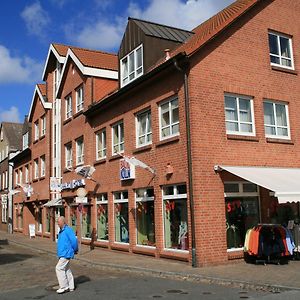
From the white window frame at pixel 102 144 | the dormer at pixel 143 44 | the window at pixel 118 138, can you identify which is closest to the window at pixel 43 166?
the white window frame at pixel 102 144

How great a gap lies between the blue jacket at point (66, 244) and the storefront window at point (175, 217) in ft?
16.5

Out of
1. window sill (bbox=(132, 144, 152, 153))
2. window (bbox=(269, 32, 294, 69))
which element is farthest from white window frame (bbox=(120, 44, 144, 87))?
window (bbox=(269, 32, 294, 69))

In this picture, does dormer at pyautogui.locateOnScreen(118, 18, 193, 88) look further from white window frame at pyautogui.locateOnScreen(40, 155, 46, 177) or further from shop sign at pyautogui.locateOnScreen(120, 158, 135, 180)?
white window frame at pyautogui.locateOnScreen(40, 155, 46, 177)

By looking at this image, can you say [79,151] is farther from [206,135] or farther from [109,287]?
[109,287]

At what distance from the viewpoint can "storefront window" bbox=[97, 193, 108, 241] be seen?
20659 millimetres

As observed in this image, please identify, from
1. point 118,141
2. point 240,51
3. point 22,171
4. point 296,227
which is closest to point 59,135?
point 118,141

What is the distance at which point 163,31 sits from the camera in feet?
62.5

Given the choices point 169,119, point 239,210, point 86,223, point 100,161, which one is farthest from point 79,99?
point 239,210

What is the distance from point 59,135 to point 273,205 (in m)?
→ 15.6

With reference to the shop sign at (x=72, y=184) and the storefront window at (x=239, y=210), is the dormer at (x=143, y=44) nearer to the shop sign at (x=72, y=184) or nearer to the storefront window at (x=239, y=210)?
the shop sign at (x=72, y=184)

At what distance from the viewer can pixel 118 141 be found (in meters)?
19.8

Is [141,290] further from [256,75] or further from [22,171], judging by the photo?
[22,171]

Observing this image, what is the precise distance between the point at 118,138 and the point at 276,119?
677 cm

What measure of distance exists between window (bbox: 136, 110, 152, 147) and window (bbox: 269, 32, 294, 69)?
5.05 metres
